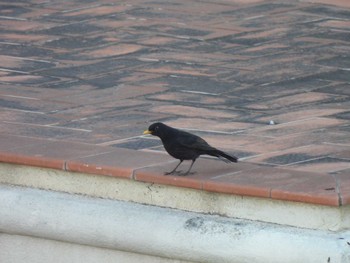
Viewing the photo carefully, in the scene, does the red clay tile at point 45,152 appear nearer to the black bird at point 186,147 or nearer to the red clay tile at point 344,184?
the black bird at point 186,147

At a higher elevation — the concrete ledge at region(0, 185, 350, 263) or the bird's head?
the bird's head

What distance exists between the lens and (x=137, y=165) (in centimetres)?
489

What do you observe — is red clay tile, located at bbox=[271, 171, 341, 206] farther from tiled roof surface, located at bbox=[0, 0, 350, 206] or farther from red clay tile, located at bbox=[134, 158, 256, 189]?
red clay tile, located at bbox=[134, 158, 256, 189]

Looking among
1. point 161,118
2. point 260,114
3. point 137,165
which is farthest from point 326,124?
point 137,165

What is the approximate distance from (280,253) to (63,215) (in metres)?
0.99

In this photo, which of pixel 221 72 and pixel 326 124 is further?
pixel 221 72

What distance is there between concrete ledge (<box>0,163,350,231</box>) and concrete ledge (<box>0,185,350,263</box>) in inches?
1.4

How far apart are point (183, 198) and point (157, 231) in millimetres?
220

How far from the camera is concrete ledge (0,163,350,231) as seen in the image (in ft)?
14.0

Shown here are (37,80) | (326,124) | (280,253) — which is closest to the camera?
(280,253)

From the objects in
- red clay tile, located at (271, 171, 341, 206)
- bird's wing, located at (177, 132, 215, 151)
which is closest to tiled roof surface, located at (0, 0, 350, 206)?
red clay tile, located at (271, 171, 341, 206)

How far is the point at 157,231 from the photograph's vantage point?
14.8 ft

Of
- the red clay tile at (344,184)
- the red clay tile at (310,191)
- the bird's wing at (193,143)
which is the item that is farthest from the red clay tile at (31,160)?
the red clay tile at (344,184)

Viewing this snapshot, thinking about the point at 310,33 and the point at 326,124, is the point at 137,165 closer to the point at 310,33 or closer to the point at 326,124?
the point at 326,124
